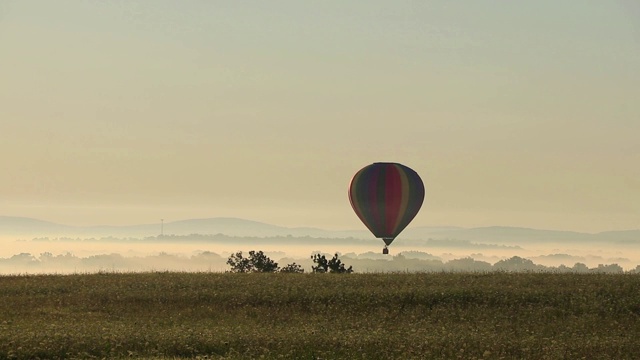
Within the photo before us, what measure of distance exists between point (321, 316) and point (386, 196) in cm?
3276

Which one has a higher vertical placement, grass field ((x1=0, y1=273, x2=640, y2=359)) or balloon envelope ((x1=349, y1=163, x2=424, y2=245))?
balloon envelope ((x1=349, y1=163, x2=424, y2=245))

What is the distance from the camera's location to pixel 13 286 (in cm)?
5156

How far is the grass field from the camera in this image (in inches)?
1268

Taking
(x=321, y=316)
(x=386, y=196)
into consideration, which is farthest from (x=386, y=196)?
(x=321, y=316)

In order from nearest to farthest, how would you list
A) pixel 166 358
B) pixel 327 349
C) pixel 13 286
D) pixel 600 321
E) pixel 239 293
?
pixel 166 358, pixel 327 349, pixel 600 321, pixel 239 293, pixel 13 286

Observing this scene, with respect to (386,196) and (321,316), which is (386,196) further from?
(321,316)

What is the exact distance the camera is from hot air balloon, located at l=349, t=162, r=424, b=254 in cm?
7438

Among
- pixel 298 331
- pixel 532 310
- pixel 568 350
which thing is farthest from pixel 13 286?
pixel 568 350

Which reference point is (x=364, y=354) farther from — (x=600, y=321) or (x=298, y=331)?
(x=600, y=321)

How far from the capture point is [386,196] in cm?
7438

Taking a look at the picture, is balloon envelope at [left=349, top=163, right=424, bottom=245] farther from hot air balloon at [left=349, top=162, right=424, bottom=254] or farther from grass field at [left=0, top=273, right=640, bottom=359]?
grass field at [left=0, top=273, right=640, bottom=359]

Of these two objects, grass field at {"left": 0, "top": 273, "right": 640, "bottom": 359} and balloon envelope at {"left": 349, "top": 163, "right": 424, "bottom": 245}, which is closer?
grass field at {"left": 0, "top": 273, "right": 640, "bottom": 359}

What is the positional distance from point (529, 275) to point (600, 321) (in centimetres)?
1182

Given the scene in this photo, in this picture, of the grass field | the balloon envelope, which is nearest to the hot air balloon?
the balloon envelope
